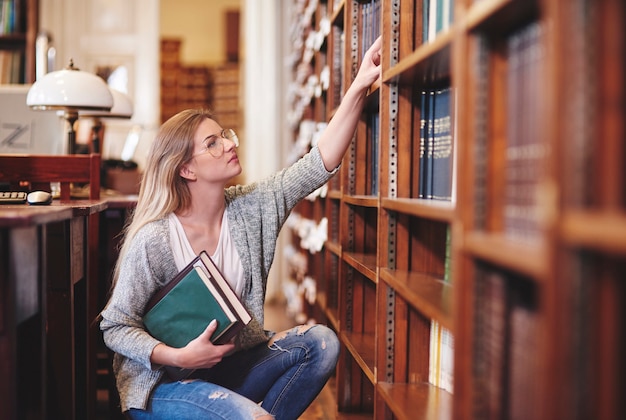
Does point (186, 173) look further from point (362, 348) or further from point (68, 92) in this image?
point (68, 92)

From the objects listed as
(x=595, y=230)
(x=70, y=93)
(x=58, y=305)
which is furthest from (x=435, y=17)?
(x=70, y=93)

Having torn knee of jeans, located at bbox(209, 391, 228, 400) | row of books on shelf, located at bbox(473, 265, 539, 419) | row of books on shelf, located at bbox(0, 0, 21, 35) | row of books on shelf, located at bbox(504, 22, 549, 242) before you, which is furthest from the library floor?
row of books on shelf, located at bbox(0, 0, 21, 35)

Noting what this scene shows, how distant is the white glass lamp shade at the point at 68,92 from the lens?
2.61 m

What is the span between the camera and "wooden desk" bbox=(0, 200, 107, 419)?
1424 millimetres

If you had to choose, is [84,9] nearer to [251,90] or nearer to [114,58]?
[114,58]

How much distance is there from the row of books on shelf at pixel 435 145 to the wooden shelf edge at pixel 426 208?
11 cm

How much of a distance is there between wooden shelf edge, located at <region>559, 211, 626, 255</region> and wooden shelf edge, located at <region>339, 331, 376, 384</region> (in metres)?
1.16

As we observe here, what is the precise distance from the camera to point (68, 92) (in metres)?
2.61

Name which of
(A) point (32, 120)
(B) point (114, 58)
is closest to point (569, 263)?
(A) point (32, 120)

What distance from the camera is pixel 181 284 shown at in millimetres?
1676

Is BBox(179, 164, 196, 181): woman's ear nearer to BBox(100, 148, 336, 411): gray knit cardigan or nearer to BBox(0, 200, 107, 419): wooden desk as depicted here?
BBox(100, 148, 336, 411): gray knit cardigan

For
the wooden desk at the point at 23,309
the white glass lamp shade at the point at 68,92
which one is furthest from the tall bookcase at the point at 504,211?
the white glass lamp shade at the point at 68,92

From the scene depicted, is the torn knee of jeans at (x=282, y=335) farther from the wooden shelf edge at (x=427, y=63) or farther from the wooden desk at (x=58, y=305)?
the wooden shelf edge at (x=427, y=63)

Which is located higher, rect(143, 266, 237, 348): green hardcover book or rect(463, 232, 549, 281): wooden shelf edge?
rect(463, 232, 549, 281): wooden shelf edge
